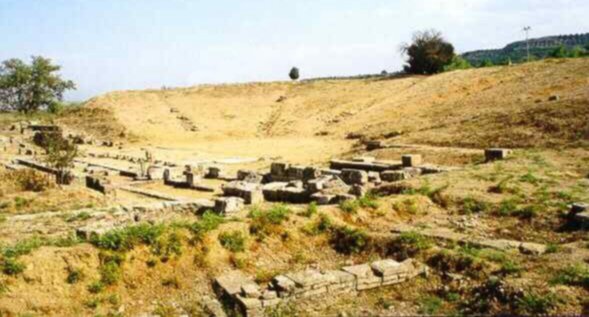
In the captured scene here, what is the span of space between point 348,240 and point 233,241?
2.03 m

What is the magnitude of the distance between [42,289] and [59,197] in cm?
899

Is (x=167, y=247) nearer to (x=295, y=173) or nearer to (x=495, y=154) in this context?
(x=295, y=173)

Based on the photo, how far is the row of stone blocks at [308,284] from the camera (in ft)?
25.7

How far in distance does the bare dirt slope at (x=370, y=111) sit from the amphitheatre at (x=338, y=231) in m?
0.23

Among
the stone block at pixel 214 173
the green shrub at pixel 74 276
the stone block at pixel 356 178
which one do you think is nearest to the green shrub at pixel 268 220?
the green shrub at pixel 74 276

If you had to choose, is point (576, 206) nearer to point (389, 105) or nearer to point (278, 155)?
point (278, 155)

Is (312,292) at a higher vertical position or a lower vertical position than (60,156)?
lower

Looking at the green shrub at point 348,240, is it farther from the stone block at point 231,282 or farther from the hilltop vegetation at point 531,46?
the hilltop vegetation at point 531,46

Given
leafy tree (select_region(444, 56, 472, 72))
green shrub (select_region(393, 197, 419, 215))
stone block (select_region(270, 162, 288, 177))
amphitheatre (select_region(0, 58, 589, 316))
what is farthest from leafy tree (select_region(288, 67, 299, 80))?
green shrub (select_region(393, 197, 419, 215))

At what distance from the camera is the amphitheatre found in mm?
7891

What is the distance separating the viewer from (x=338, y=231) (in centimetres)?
1038

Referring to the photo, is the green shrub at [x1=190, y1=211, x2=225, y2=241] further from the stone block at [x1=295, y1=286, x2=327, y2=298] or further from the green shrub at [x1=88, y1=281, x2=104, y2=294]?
the stone block at [x1=295, y1=286, x2=327, y2=298]

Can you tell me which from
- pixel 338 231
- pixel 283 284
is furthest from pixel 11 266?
pixel 338 231

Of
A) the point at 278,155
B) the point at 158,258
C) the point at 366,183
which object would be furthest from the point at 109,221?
the point at 278,155
